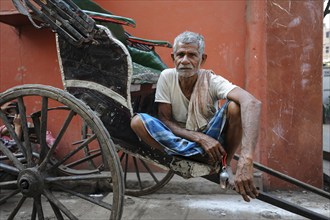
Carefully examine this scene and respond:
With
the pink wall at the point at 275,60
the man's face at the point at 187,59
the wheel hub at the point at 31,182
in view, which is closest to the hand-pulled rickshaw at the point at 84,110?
the wheel hub at the point at 31,182

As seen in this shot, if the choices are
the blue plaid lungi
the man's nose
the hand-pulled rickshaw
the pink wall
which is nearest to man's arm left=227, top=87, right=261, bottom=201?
the blue plaid lungi

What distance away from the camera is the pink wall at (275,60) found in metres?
3.89

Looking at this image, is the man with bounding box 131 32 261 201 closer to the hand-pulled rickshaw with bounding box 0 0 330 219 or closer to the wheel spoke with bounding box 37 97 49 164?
the hand-pulled rickshaw with bounding box 0 0 330 219

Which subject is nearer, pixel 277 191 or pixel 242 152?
pixel 242 152

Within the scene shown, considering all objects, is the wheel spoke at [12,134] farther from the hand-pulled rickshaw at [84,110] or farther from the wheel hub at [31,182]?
the wheel hub at [31,182]

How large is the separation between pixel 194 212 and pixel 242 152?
1713 millimetres

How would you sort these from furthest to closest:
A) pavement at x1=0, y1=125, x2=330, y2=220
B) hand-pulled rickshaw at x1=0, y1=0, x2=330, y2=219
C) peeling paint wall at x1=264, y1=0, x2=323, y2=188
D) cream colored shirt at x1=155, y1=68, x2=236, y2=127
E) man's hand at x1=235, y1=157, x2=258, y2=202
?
peeling paint wall at x1=264, y1=0, x2=323, y2=188, pavement at x1=0, y1=125, x2=330, y2=220, cream colored shirt at x1=155, y1=68, x2=236, y2=127, hand-pulled rickshaw at x1=0, y1=0, x2=330, y2=219, man's hand at x1=235, y1=157, x2=258, y2=202

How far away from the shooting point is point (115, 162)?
1.99 m

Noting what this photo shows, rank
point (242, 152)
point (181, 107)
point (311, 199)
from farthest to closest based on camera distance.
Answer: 1. point (311, 199)
2. point (181, 107)
3. point (242, 152)

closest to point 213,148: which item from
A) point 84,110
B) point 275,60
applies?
point 84,110

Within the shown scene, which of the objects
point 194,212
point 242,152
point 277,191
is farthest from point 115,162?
point 277,191

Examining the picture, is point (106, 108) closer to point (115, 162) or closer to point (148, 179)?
point (115, 162)

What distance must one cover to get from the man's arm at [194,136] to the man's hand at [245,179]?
259 mm

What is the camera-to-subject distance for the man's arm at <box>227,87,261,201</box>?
1.86 metres
